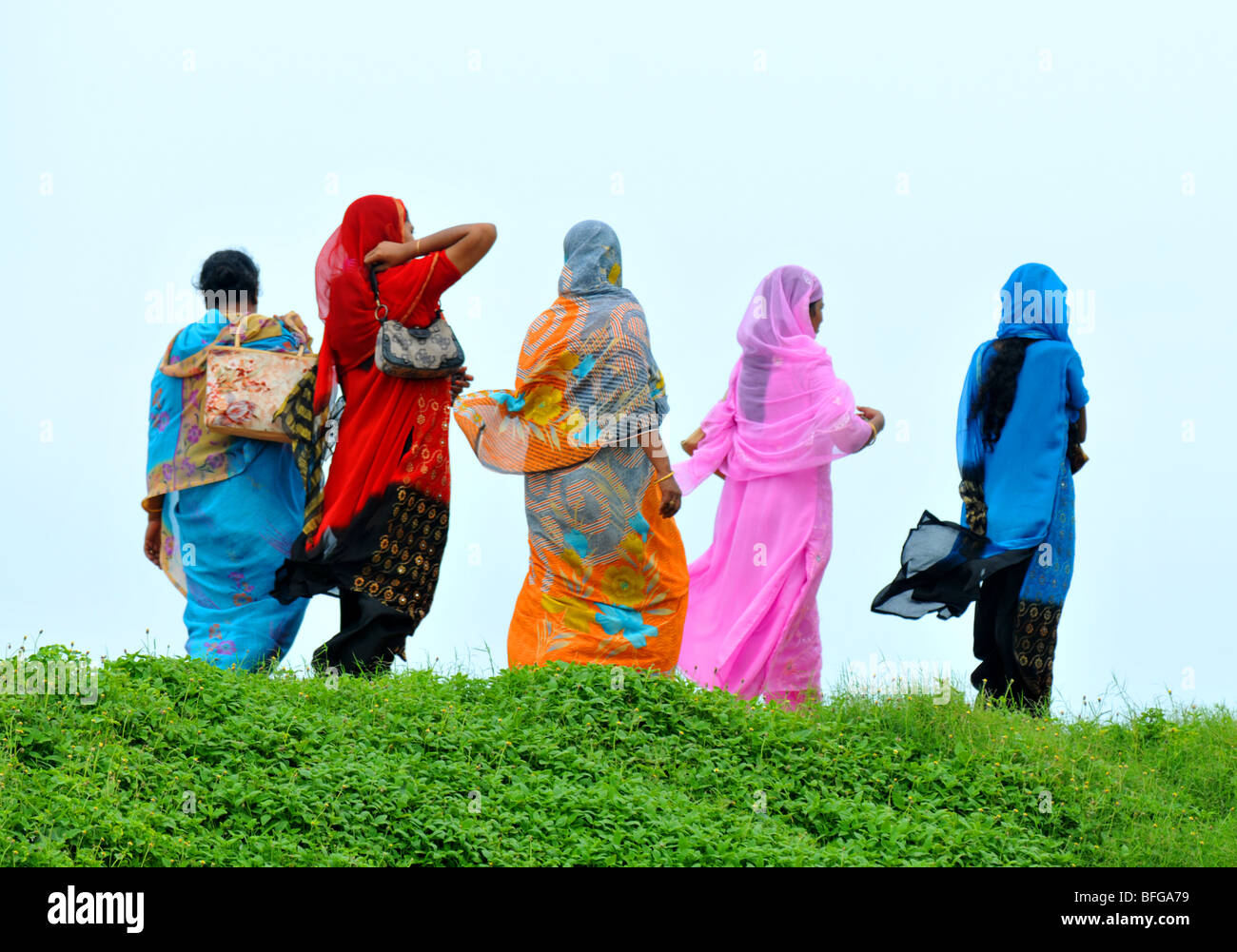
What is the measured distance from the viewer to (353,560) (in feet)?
26.2

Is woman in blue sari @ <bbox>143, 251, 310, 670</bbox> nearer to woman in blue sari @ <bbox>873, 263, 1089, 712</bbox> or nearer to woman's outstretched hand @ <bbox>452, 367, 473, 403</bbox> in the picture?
woman's outstretched hand @ <bbox>452, 367, 473, 403</bbox>

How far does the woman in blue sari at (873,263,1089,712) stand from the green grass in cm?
63

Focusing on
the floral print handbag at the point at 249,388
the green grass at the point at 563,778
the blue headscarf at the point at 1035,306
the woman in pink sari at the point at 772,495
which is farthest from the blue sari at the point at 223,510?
the blue headscarf at the point at 1035,306

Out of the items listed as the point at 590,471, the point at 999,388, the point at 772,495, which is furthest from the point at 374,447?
the point at 999,388

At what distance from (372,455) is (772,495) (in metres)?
2.26

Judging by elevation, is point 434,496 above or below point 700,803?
above

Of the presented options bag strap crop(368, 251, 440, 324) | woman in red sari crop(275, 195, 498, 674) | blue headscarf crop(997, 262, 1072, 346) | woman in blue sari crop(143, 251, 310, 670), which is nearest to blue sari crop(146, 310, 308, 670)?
woman in blue sari crop(143, 251, 310, 670)

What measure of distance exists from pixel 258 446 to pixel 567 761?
2891mm

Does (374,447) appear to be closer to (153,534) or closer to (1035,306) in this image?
(153,534)

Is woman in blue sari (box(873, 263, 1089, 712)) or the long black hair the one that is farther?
the long black hair

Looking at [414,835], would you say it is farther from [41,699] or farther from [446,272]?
[446,272]

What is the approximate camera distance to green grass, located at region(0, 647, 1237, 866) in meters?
5.72

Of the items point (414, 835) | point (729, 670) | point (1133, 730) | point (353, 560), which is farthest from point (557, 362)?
point (1133, 730)

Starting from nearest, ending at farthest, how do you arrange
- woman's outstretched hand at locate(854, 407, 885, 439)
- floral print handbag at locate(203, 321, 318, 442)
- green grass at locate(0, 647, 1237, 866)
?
green grass at locate(0, 647, 1237, 866)
floral print handbag at locate(203, 321, 318, 442)
woman's outstretched hand at locate(854, 407, 885, 439)
